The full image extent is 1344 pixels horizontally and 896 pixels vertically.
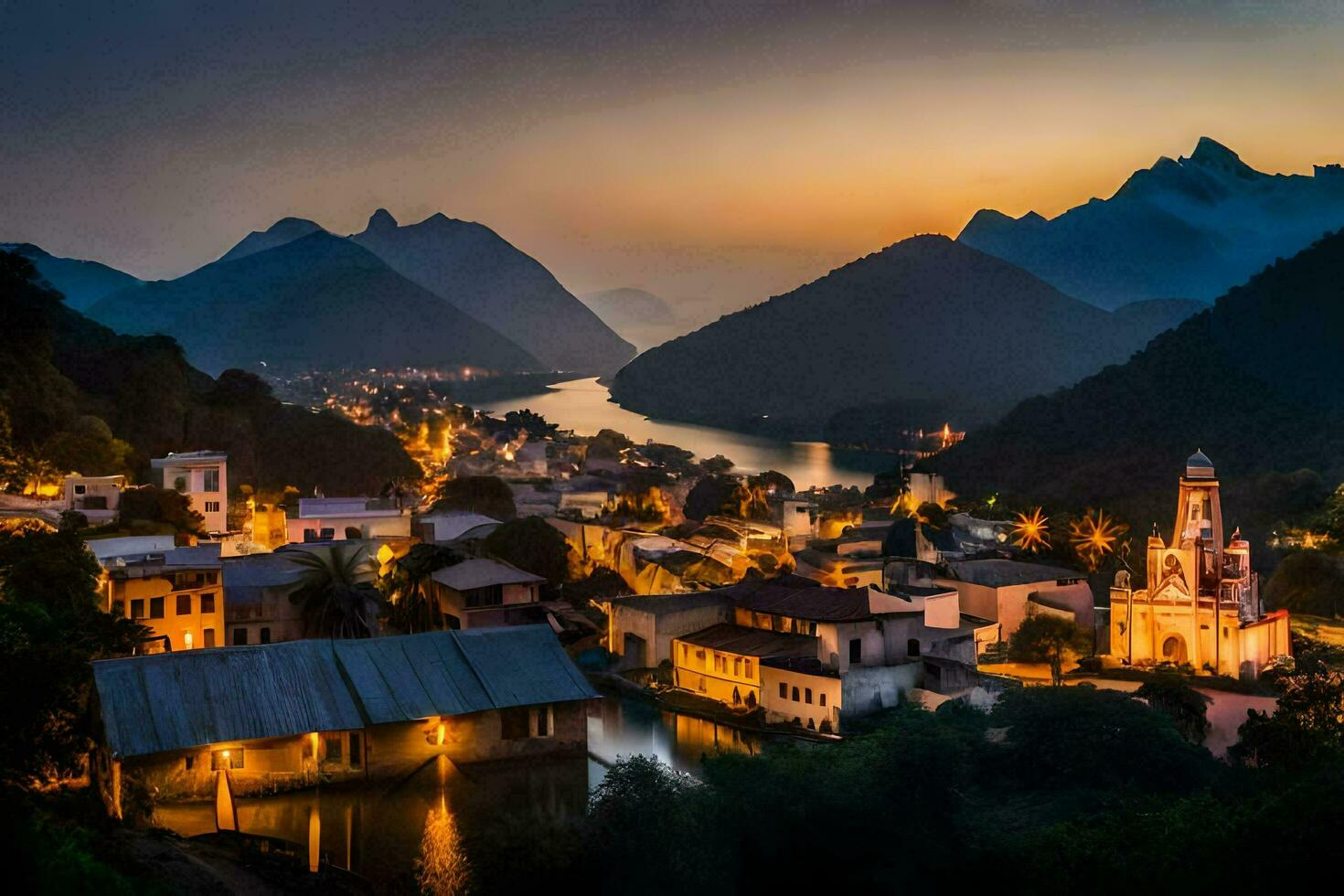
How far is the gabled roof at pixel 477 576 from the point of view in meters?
23.1

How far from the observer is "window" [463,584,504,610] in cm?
2298

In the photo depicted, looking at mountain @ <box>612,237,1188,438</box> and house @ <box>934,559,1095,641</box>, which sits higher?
mountain @ <box>612,237,1188,438</box>

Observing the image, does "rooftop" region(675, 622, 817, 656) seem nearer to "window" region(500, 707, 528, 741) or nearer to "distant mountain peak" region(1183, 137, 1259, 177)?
"window" region(500, 707, 528, 741)

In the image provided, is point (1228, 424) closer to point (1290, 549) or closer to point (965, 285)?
point (1290, 549)

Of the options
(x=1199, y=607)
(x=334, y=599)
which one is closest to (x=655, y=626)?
(x=334, y=599)

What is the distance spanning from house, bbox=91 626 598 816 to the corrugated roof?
18mm

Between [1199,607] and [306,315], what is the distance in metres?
145

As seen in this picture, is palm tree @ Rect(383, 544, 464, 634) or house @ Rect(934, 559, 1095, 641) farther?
house @ Rect(934, 559, 1095, 641)

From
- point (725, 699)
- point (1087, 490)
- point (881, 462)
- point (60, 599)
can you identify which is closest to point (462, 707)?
point (725, 699)

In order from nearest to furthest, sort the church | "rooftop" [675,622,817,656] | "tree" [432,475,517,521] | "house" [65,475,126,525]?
"rooftop" [675,622,817,656], the church, "house" [65,475,126,525], "tree" [432,475,517,521]

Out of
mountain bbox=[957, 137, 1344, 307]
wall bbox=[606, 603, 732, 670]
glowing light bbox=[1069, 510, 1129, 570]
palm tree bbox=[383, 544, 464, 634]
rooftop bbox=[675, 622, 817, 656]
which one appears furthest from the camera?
mountain bbox=[957, 137, 1344, 307]

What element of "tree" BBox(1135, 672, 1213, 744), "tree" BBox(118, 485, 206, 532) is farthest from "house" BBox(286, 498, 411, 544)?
"tree" BBox(1135, 672, 1213, 744)

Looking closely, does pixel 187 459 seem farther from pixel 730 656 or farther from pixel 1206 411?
pixel 1206 411

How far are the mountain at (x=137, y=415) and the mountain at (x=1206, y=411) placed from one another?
2418cm
